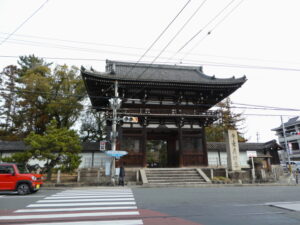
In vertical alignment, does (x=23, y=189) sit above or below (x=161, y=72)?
below

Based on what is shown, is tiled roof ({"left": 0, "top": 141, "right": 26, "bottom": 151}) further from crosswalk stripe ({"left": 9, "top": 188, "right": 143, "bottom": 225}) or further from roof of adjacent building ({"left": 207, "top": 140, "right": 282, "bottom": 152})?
roof of adjacent building ({"left": 207, "top": 140, "right": 282, "bottom": 152})

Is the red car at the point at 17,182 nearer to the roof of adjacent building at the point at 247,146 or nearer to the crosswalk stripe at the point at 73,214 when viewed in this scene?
the crosswalk stripe at the point at 73,214

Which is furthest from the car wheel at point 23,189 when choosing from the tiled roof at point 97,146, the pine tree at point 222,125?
the pine tree at point 222,125

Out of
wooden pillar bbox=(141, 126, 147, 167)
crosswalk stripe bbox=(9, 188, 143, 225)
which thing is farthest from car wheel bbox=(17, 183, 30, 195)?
wooden pillar bbox=(141, 126, 147, 167)

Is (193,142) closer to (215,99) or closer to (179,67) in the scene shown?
(215,99)

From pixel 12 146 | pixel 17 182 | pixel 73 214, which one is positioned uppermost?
pixel 12 146

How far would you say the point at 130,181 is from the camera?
51.4 ft

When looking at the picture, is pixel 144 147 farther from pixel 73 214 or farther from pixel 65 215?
pixel 65 215

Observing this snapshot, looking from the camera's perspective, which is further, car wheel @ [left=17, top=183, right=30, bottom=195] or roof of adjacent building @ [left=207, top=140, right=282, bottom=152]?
roof of adjacent building @ [left=207, top=140, right=282, bottom=152]

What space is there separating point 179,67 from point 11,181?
67.9 feet

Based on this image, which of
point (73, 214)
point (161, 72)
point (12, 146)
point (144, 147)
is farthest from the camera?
point (161, 72)

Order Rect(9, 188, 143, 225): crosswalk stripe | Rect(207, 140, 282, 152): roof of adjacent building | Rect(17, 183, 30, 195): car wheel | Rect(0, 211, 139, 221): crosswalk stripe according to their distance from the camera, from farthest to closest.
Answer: Rect(207, 140, 282, 152): roof of adjacent building
Rect(17, 183, 30, 195): car wheel
Rect(0, 211, 139, 221): crosswalk stripe
Rect(9, 188, 143, 225): crosswalk stripe

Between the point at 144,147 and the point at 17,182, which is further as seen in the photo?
the point at 144,147

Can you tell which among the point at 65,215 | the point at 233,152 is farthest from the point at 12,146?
the point at 233,152
